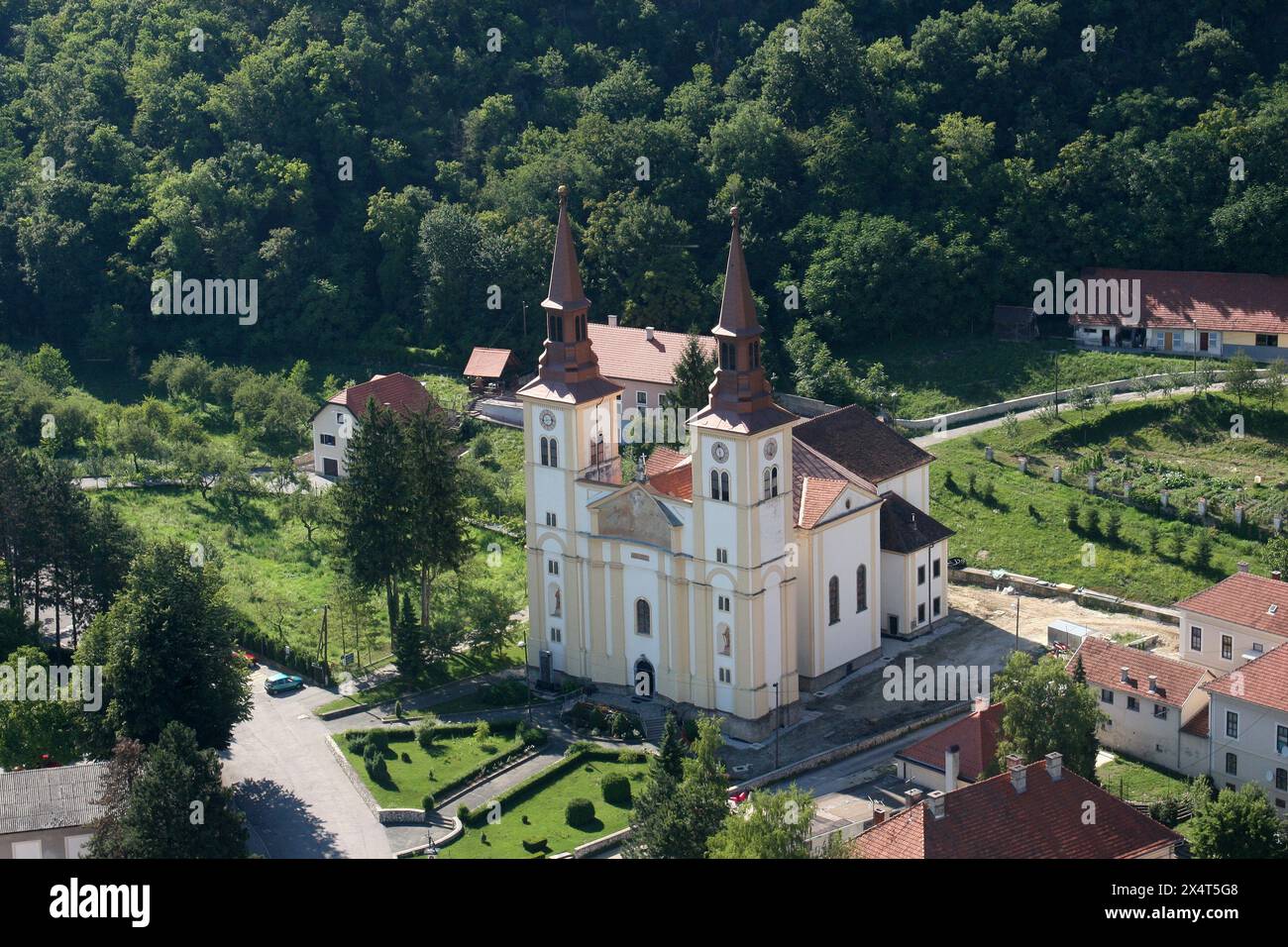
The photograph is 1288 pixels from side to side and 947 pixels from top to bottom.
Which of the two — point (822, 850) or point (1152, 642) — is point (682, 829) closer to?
point (822, 850)

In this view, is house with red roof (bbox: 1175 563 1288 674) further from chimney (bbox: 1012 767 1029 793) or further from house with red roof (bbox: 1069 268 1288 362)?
house with red roof (bbox: 1069 268 1288 362)

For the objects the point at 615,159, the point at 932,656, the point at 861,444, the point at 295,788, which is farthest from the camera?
the point at 615,159

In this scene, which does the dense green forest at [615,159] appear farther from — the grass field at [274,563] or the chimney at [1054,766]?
the chimney at [1054,766]

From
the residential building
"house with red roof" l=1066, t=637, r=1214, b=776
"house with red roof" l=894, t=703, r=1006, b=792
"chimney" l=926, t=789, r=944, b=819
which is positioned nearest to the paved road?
the residential building

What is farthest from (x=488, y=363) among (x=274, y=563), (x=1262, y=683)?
(x=1262, y=683)

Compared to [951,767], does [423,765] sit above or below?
below

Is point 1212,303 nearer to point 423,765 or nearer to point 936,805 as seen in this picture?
point 423,765

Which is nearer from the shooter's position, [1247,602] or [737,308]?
[737,308]
